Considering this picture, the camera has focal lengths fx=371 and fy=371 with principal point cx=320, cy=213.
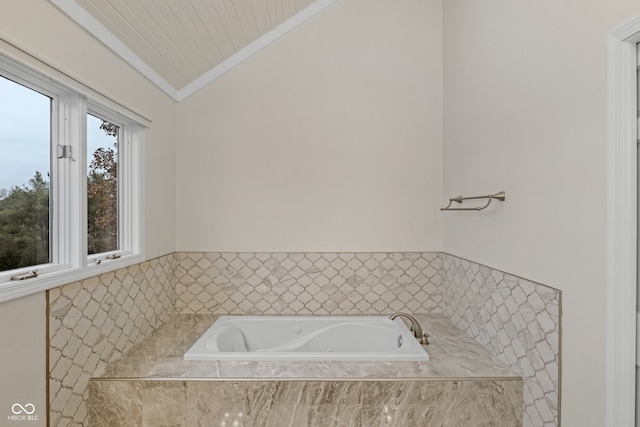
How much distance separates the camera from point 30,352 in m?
1.37

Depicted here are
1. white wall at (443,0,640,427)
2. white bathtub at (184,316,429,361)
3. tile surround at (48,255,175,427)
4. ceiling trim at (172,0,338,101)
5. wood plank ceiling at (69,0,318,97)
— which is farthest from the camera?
ceiling trim at (172,0,338,101)

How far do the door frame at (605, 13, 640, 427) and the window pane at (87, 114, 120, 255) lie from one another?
7.35ft

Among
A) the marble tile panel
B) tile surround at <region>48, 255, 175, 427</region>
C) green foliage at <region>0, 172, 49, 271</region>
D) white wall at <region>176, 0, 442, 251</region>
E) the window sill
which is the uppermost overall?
white wall at <region>176, 0, 442, 251</region>

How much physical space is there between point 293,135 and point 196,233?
106 centimetres

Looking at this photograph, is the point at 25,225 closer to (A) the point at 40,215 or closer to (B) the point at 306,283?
(A) the point at 40,215

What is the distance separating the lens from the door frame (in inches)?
47.1

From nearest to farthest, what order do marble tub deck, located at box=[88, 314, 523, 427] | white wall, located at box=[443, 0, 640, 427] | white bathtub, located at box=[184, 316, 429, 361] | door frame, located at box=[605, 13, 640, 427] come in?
door frame, located at box=[605, 13, 640, 427]
white wall, located at box=[443, 0, 640, 427]
marble tub deck, located at box=[88, 314, 523, 427]
white bathtub, located at box=[184, 316, 429, 361]

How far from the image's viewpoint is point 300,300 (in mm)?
2824

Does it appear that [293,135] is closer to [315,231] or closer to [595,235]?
[315,231]

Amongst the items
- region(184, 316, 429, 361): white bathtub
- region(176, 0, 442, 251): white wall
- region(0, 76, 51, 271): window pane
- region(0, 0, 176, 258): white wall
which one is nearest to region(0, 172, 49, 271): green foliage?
region(0, 76, 51, 271): window pane

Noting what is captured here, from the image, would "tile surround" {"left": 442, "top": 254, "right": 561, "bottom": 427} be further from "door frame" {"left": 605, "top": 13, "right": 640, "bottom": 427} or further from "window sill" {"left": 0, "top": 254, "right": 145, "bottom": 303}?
"window sill" {"left": 0, "top": 254, "right": 145, "bottom": 303}

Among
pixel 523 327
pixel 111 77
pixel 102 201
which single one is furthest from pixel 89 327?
Answer: pixel 523 327

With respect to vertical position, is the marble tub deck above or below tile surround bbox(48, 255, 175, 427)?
below

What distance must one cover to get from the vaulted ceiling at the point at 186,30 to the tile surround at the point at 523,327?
218 cm
